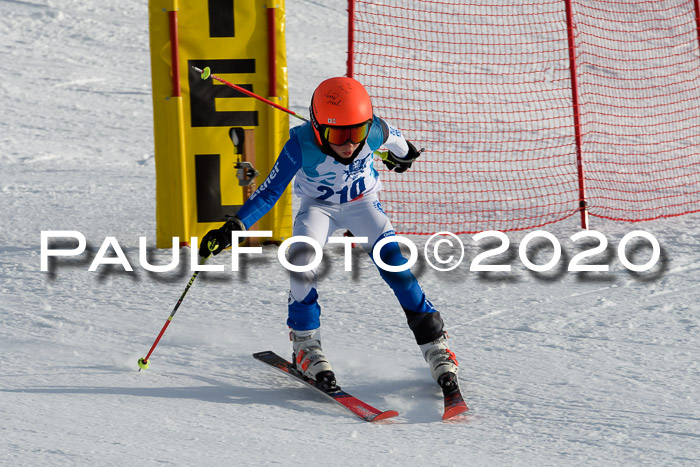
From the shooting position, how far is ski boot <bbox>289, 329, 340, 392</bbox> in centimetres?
385

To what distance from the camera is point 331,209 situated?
13.7ft

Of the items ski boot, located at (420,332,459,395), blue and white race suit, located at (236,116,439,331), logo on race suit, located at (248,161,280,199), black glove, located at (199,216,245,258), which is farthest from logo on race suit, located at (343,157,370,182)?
ski boot, located at (420,332,459,395)

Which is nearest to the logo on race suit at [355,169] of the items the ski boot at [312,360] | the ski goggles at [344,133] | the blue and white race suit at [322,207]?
the blue and white race suit at [322,207]

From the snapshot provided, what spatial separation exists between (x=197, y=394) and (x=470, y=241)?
3.07m

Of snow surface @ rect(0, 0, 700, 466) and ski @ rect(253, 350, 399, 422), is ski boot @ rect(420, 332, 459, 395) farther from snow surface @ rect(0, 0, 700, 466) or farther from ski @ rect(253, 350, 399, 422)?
ski @ rect(253, 350, 399, 422)

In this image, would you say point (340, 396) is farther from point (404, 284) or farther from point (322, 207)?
point (322, 207)

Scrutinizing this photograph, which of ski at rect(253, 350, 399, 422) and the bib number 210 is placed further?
the bib number 210

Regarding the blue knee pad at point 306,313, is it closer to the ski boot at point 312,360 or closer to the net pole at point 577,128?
the ski boot at point 312,360

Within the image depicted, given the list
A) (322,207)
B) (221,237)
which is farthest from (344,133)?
(221,237)

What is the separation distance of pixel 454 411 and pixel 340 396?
0.50 metres

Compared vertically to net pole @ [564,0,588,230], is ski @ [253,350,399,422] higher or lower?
lower

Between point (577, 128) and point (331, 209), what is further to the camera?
point (577, 128)

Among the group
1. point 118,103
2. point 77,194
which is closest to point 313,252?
point 77,194

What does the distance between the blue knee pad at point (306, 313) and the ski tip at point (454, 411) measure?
0.74 meters
